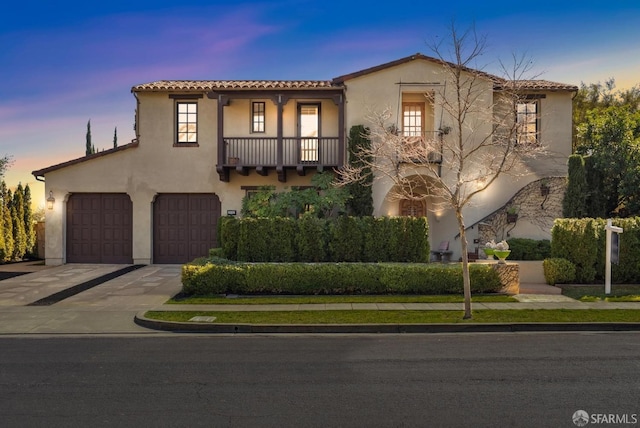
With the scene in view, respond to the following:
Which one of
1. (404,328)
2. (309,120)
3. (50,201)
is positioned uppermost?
(309,120)

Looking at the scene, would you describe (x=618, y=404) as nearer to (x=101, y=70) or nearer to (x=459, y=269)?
(x=459, y=269)

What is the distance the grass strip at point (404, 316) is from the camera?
33.5 ft

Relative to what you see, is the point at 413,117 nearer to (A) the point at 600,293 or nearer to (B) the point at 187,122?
(B) the point at 187,122

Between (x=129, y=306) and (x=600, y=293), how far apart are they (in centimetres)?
1282

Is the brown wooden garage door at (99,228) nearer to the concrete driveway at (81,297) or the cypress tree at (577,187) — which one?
the concrete driveway at (81,297)

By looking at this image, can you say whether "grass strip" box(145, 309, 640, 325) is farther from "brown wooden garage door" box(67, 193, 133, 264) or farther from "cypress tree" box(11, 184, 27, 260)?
"cypress tree" box(11, 184, 27, 260)

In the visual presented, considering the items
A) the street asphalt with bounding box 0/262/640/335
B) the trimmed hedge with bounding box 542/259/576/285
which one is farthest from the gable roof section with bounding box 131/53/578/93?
the street asphalt with bounding box 0/262/640/335

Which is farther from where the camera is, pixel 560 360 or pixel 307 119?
pixel 307 119

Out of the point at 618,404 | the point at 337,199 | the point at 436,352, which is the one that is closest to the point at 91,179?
the point at 337,199

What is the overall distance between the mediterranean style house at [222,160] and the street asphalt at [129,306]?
274 centimetres

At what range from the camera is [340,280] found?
13.5 metres

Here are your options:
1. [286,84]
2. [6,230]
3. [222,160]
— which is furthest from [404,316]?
[6,230]

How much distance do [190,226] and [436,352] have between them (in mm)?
14379

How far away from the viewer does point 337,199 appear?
18156 millimetres
